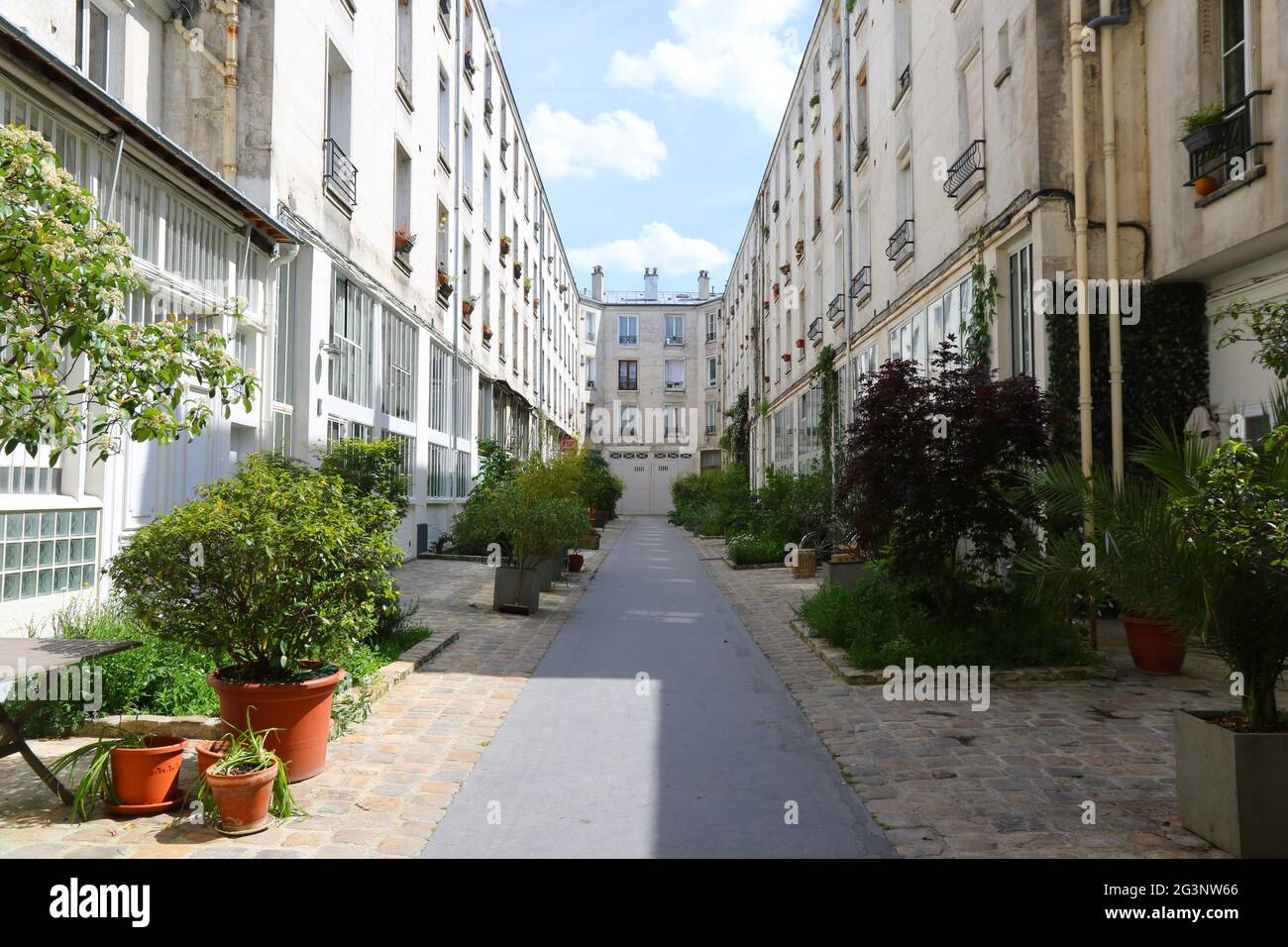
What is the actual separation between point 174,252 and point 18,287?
5.34m

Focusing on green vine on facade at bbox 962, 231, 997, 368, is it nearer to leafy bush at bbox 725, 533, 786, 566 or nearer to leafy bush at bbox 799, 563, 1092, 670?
leafy bush at bbox 799, 563, 1092, 670

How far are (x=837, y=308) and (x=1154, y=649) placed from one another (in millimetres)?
13200

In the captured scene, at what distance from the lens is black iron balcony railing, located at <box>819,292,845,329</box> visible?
1905cm

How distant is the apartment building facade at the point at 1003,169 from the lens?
8469 mm

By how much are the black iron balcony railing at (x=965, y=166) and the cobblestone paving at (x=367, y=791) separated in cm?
845

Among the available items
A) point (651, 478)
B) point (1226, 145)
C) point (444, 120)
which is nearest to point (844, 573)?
point (1226, 145)

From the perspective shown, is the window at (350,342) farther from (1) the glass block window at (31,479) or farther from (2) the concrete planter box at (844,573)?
(2) the concrete planter box at (844,573)

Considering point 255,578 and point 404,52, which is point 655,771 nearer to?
point 255,578

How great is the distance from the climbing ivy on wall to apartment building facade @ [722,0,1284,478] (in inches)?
8.2

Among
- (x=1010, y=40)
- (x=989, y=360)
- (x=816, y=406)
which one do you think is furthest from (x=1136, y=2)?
(x=816, y=406)

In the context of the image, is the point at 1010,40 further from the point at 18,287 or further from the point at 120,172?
the point at 18,287

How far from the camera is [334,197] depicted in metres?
12.6

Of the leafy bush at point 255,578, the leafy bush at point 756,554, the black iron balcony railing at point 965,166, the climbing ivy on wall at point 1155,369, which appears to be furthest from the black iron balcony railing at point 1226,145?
the leafy bush at point 756,554

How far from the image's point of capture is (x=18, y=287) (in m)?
3.59
